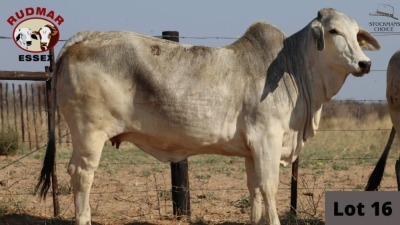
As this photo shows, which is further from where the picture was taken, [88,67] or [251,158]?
[251,158]

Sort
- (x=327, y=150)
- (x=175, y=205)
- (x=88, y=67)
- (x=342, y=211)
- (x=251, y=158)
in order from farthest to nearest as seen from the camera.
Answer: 1. (x=327, y=150)
2. (x=175, y=205)
3. (x=251, y=158)
4. (x=88, y=67)
5. (x=342, y=211)

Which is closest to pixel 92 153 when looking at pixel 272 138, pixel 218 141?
pixel 218 141

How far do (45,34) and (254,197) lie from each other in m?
3.36

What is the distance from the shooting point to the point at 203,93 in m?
6.90

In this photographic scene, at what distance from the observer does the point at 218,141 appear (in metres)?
7.00

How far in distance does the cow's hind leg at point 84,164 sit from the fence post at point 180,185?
1.74 meters

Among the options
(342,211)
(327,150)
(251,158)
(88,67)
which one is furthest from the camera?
(327,150)

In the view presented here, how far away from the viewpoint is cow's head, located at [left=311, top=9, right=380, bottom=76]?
22.5 feet

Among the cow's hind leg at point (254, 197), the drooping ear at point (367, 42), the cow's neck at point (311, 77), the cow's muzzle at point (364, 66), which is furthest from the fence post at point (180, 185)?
the cow's muzzle at point (364, 66)

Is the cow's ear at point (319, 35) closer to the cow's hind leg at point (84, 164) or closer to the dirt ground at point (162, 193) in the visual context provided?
the dirt ground at point (162, 193)

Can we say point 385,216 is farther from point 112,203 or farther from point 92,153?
point 112,203

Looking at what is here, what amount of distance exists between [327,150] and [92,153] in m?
15.6

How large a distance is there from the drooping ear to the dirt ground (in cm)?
178

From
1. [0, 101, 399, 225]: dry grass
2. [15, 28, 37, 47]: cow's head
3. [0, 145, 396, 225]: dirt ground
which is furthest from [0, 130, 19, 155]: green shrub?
[15, 28, 37, 47]: cow's head
